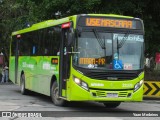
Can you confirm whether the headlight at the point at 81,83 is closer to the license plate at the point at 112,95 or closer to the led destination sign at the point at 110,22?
the license plate at the point at 112,95

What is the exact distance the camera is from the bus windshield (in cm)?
1410

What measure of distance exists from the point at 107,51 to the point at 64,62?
5.19 ft

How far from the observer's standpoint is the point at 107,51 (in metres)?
14.3

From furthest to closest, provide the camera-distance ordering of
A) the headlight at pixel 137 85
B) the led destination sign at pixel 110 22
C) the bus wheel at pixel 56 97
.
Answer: the bus wheel at pixel 56 97 → the headlight at pixel 137 85 → the led destination sign at pixel 110 22

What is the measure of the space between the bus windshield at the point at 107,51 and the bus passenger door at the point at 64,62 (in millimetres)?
622

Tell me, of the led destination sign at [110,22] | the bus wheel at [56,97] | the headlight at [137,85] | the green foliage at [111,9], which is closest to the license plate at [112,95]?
the headlight at [137,85]

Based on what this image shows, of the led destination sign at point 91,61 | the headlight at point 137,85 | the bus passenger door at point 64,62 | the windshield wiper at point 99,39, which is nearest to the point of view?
the led destination sign at point 91,61

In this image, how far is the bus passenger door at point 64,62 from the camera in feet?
48.0

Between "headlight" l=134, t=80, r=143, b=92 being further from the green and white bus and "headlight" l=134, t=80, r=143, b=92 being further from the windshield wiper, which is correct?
the windshield wiper

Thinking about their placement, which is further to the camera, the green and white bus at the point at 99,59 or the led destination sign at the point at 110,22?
the led destination sign at the point at 110,22

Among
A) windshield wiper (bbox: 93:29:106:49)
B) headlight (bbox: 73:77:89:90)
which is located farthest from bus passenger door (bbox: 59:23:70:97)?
windshield wiper (bbox: 93:29:106:49)

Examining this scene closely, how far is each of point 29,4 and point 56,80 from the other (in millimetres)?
12044

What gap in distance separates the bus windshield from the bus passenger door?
62cm

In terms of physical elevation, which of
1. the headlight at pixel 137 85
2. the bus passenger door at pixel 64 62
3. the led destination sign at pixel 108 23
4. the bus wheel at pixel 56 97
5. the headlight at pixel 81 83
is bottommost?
the bus wheel at pixel 56 97
